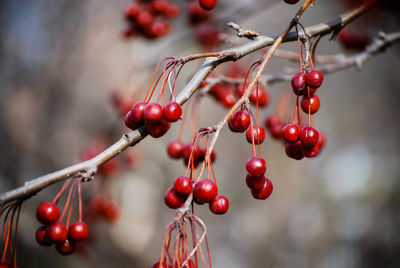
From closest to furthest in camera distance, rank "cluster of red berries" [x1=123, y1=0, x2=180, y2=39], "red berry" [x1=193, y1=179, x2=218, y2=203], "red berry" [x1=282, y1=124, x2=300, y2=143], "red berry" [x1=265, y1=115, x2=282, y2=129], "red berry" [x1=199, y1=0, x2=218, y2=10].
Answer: "red berry" [x1=193, y1=179, x2=218, y2=203] → "red berry" [x1=282, y1=124, x2=300, y2=143] → "red berry" [x1=199, y1=0, x2=218, y2=10] → "red berry" [x1=265, y1=115, x2=282, y2=129] → "cluster of red berries" [x1=123, y1=0, x2=180, y2=39]

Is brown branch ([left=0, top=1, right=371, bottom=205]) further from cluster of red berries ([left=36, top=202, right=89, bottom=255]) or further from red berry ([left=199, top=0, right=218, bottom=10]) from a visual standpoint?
red berry ([left=199, top=0, right=218, bottom=10])

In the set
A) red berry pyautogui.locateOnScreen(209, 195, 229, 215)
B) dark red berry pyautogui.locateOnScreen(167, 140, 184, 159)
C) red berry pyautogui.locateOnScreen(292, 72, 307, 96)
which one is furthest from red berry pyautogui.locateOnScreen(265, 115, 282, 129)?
red berry pyautogui.locateOnScreen(209, 195, 229, 215)

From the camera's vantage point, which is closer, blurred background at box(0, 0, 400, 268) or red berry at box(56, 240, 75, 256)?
red berry at box(56, 240, 75, 256)

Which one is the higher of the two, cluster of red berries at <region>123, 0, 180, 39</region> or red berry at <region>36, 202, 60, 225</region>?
cluster of red berries at <region>123, 0, 180, 39</region>

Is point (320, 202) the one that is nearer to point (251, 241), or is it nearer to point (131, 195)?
point (251, 241)

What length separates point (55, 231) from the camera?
943mm

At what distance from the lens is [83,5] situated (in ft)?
Answer: 12.1

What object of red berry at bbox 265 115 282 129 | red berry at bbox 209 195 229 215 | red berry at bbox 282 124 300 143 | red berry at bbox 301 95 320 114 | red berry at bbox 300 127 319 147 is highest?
red berry at bbox 265 115 282 129

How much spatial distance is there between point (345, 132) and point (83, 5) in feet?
12.4

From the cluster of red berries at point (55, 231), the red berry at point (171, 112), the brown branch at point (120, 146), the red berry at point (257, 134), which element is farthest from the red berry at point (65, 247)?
the red berry at point (257, 134)

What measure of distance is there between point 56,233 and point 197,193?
0.43 meters

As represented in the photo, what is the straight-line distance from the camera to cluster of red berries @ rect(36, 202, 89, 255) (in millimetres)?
949

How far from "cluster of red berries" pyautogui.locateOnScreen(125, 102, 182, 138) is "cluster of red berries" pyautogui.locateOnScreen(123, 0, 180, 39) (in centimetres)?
133

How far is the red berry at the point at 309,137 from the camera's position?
874 millimetres
